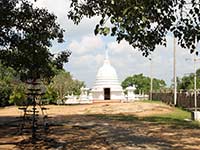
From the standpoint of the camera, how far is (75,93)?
5469 centimetres

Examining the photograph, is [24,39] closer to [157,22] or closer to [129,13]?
[157,22]

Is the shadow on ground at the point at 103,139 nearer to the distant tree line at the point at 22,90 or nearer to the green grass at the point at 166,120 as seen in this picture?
the green grass at the point at 166,120

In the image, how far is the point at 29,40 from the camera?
15.3 meters

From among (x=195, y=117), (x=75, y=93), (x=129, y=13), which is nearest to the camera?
(x=129, y=13)

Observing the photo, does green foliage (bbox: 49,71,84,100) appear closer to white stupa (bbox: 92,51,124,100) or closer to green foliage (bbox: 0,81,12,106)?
white stupa (bbox: 92,51,124,100)

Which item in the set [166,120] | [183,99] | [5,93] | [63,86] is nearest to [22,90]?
[5,93]

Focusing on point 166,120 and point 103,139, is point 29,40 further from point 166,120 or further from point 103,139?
point 166,120

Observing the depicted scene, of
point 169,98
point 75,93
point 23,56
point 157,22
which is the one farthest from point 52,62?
point 75,93

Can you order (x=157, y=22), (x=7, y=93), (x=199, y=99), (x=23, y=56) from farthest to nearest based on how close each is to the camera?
(x=7, y=93), (x=199, y=99), (x=23, y=56), (x=157, y=22)

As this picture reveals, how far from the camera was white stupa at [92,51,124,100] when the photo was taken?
5153cm

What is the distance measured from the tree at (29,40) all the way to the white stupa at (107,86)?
117 feet

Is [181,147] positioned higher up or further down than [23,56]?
further down

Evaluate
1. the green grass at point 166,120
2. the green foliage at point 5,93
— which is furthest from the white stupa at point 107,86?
the green grass at point 166,120

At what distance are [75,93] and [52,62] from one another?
3867 cm
